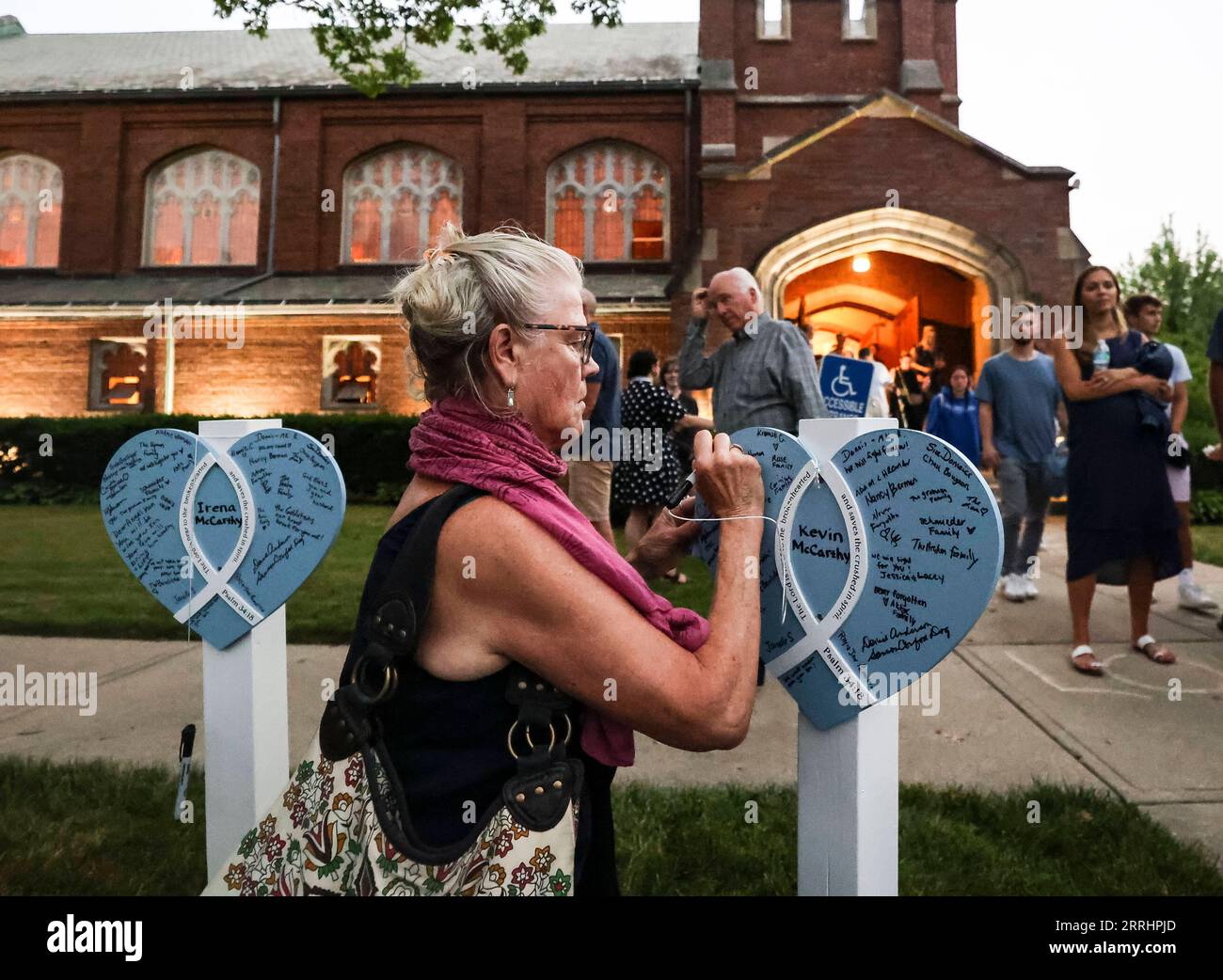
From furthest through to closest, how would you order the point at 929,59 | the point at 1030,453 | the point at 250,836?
the point at 929,59
the point at 1030,453
the point at 250,836

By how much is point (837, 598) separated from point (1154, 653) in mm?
3929

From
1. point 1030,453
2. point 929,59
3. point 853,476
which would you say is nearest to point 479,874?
point 853,476

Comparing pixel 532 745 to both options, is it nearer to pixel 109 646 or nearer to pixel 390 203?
pixel 109 646

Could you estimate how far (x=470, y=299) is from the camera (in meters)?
1.39

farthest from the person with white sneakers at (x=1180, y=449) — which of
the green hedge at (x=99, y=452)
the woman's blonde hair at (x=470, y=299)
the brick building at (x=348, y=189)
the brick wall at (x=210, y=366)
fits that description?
the brick wall at (x=210, y=366)

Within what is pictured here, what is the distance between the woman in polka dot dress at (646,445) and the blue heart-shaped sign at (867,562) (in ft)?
12.0

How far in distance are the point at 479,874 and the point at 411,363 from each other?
88 centimetres

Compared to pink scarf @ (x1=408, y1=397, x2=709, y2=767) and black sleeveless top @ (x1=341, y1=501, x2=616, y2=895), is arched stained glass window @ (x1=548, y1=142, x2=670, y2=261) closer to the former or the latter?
pink scarf @ (x1=408, y1=397, x2=709, y2=767)

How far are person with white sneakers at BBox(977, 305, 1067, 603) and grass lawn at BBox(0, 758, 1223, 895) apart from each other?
3470 mm

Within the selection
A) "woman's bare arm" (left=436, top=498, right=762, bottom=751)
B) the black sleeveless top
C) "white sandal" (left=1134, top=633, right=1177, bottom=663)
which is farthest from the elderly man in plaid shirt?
the black sleeveless top

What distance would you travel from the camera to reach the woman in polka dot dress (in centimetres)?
577

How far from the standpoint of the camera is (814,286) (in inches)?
755

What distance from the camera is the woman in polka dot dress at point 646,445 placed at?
5.77 m

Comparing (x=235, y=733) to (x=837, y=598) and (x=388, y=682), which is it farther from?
(x=837, y=598)
